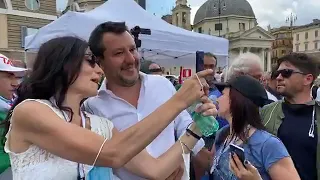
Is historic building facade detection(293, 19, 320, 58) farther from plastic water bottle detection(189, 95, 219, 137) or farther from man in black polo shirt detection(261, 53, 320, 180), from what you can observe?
plastic water bottle detection(189, 95, 219, 137)

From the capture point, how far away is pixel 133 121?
2.51 m

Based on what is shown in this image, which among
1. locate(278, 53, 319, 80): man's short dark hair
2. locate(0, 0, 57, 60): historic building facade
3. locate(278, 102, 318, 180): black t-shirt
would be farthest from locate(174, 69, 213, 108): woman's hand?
locate(0, 0, 57, 60): historic building facade

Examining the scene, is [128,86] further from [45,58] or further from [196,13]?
[196,13]

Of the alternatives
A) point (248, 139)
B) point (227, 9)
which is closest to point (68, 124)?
point (248, 139)

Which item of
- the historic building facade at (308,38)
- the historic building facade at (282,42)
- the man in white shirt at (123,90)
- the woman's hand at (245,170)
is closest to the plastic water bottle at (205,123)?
the woman's hand at (245,170)

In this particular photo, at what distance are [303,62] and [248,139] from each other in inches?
57.6

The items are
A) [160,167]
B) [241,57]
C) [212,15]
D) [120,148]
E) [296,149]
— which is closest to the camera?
[120,148]

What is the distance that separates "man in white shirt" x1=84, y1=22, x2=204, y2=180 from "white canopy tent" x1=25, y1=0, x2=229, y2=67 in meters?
3.47

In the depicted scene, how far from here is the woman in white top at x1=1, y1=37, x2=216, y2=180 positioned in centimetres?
177

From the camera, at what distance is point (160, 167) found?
7.11 ft

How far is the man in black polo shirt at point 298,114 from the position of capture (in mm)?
3443

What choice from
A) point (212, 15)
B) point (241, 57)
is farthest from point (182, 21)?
point (241, 57)

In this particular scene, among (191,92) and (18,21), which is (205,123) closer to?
(191,92)

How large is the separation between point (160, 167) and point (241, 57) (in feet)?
12.1
